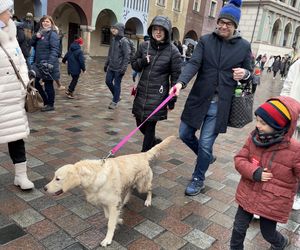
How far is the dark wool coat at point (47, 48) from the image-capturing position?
6.86 metres

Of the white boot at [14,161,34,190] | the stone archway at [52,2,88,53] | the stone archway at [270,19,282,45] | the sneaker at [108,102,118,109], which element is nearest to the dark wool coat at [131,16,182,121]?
the white boot at [14,161,34,190]

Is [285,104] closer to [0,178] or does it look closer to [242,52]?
[242,52]

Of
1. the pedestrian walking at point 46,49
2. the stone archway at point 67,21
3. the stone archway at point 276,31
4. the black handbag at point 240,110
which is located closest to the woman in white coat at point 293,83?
the black handbag at point 240,110

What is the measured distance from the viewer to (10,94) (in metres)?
3.38

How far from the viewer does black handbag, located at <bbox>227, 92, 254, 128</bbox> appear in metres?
3.74

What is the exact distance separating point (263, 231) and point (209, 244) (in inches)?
23.2

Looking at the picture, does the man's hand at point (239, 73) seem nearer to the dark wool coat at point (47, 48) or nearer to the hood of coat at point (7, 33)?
the hood of coat at point (7, 33)

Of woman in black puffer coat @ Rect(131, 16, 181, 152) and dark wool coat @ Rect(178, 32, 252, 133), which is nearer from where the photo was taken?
dark wool coat @ Rect(178, 32, 252, 133)

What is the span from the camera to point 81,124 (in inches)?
261

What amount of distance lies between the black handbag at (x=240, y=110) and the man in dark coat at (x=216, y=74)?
0.20ft

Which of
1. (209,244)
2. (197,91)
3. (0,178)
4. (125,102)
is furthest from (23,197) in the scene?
(125,102)

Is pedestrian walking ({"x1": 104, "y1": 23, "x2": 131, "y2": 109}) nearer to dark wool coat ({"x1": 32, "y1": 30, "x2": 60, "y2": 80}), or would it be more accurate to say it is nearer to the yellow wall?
dark wool coat ({"x1": 32, "y1": 30, "x2": 60, "y2": 80})

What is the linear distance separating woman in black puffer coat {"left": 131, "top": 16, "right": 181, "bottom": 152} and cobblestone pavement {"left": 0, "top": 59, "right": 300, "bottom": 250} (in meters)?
0.91

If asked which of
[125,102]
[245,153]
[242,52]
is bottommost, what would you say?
[125,102]
